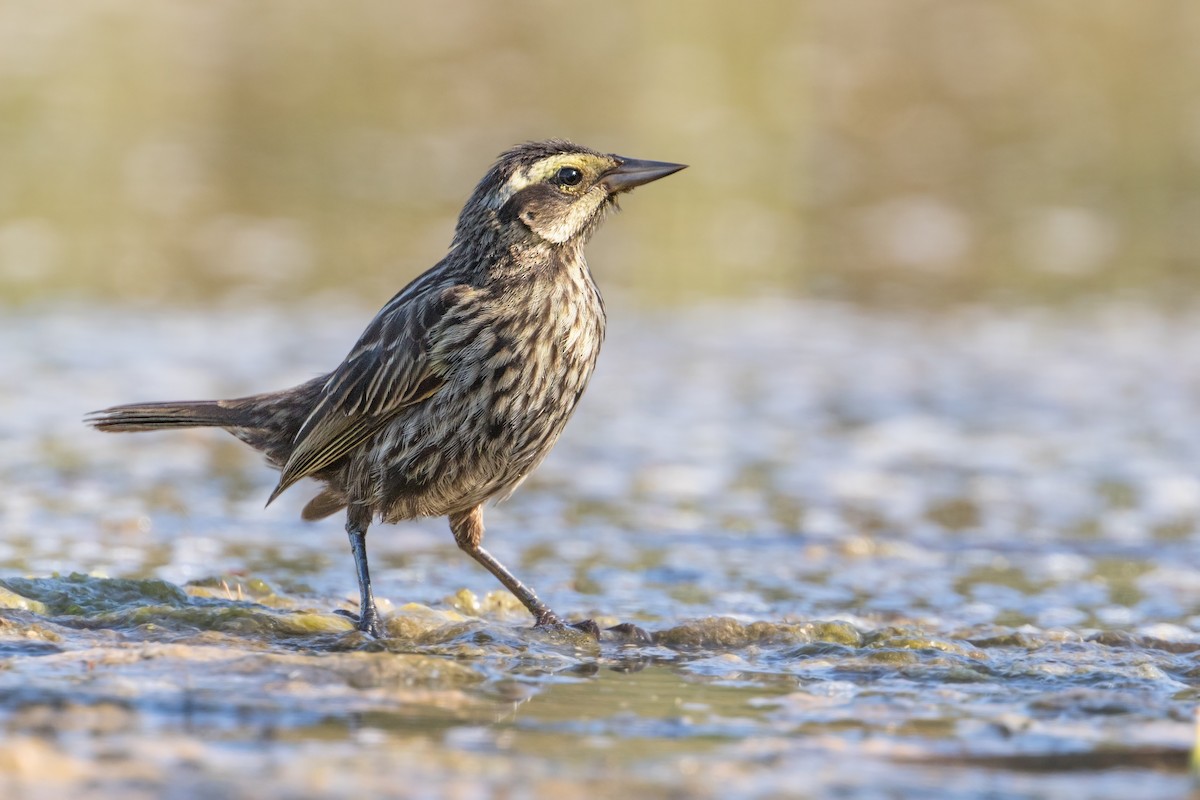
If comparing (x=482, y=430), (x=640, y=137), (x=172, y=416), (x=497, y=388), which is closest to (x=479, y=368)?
(x=497, y=388)

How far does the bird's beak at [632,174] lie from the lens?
233 inches

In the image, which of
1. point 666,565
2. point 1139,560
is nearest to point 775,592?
point 666,565

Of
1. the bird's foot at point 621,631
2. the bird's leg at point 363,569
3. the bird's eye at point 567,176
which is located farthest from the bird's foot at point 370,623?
the bird's eye at point 567,176

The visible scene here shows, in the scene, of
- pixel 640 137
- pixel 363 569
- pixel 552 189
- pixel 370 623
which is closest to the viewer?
pixel 370 623

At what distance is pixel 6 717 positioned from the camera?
405cm

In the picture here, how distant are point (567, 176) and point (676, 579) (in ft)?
5.71

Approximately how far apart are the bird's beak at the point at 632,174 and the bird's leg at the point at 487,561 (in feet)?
4.04

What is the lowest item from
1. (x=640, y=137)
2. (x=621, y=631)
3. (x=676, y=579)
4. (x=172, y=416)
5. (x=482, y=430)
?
(x=621, y=631)

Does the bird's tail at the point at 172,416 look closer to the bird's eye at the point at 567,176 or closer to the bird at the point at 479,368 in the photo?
the bird at the point at 479,368

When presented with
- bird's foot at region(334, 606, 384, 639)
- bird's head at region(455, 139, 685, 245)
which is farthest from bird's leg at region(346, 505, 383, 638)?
bird's head at region(455, 139, 685, 245)

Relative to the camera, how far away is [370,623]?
5.45m

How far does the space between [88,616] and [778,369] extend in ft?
19.5

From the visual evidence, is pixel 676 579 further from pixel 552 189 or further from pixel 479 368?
pixel 552 189

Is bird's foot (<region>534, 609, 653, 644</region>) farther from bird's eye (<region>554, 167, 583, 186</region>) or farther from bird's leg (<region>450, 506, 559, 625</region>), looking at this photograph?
bird's eye (<region>554, 167, 583, 186</region>)
